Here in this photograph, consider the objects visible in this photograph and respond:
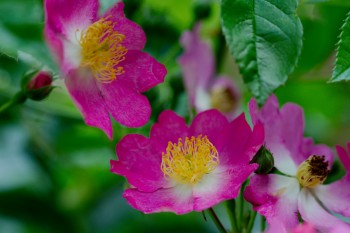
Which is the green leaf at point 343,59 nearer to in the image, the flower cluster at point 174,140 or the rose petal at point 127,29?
the flower cluster at point 174,140

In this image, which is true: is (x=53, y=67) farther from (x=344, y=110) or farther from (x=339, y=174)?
(x=344, y=110)

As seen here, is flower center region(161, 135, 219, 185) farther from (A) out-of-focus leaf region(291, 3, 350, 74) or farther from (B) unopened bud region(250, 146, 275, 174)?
(A) out-of-focus leaf region(291, 3, 350, 74)

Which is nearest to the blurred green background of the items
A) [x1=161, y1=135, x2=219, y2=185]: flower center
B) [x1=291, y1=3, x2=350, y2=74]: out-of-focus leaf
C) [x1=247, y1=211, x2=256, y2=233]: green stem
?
[x1=291, y1=3, x2=350, y2=74]: out-of-focus leaf

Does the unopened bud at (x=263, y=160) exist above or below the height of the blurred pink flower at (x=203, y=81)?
above

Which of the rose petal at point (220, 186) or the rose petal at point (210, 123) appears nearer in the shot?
the rose petal at point (220, 186)

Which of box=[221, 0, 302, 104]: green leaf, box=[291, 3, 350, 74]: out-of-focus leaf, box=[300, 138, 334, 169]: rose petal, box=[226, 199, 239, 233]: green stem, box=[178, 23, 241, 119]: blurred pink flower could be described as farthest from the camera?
box=[291, 3, 350, 74]: out-of-focus leaf

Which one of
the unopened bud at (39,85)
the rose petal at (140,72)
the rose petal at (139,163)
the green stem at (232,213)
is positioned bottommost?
the green stem at (232,213)

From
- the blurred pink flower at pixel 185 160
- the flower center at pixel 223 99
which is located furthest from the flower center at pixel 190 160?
the flower center at pixel 223 99
